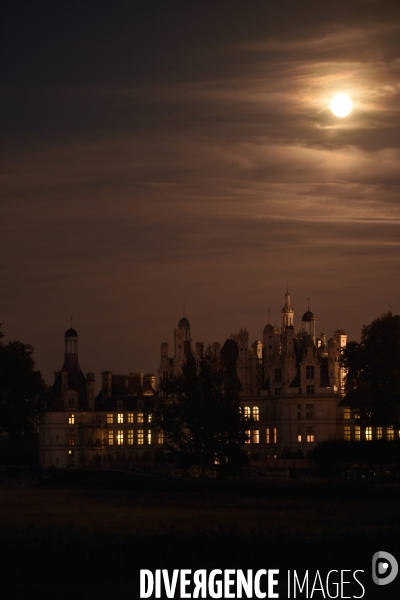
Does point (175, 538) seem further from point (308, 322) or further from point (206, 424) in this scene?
point (308, 322)

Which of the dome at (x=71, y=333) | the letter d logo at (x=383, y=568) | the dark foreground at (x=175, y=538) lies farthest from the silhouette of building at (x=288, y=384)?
the letter d logo at (x=383, y=568)

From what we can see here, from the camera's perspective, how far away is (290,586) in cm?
3089

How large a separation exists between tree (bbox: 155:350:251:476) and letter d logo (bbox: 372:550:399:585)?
52024mm

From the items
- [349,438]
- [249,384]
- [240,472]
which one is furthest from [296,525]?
[249,384]

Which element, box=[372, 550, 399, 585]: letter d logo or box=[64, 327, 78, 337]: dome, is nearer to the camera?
box=[372, 550, 399, 585]: letter d logo

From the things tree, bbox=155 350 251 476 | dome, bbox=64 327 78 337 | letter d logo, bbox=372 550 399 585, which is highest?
dome, bbox=64 327 78 337

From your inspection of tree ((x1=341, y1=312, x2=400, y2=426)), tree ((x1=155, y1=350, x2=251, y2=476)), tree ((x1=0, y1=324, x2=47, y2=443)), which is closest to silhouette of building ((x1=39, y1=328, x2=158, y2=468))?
tree ((x1=0, y1=324, x2=47, y2=443))

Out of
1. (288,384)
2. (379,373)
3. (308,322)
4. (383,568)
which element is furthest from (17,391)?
(383,568)

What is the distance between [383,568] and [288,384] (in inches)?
3817

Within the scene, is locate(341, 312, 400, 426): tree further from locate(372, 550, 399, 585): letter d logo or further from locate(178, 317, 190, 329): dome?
locate(372, 550, 399, 585): letter d logo

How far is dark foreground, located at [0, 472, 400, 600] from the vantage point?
32062mm

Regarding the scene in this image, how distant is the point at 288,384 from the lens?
130375mm

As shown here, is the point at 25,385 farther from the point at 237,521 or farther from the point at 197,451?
the point at 237,521

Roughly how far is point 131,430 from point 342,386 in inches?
1028
